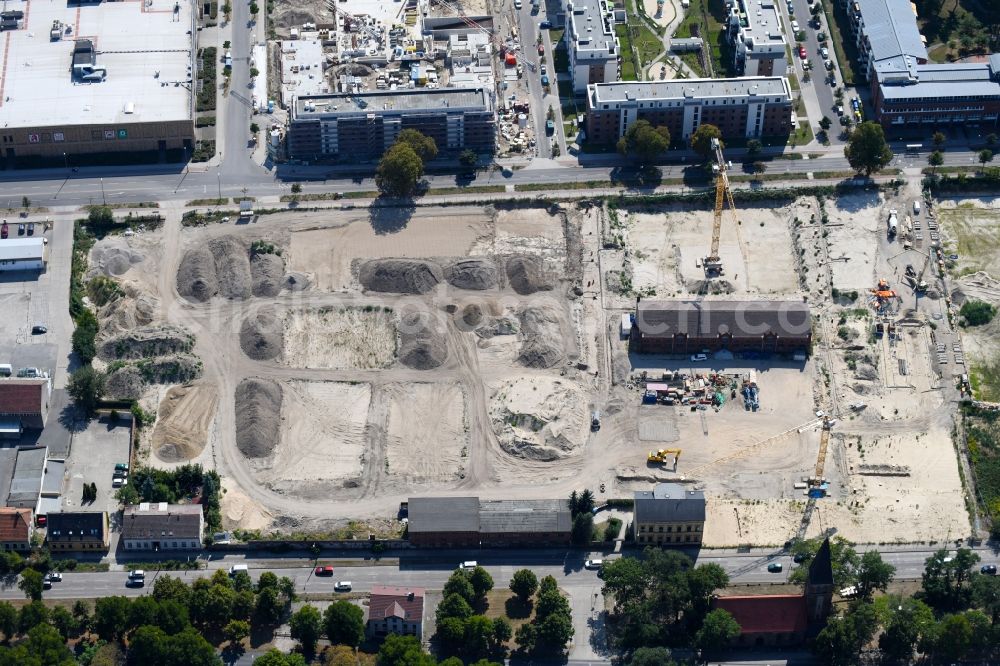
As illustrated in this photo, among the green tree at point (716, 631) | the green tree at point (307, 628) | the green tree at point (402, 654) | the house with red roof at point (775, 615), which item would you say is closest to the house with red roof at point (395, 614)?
the green tree at point (402, 654)

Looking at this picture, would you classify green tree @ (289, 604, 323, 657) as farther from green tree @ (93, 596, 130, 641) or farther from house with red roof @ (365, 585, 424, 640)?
green tree @ (93, 596, 130, 641)

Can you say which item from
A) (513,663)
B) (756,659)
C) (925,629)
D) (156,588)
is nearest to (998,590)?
(925,629)

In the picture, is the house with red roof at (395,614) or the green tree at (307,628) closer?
the green tree at (307,628)

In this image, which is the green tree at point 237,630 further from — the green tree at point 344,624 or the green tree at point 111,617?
the green tree at point 111,617

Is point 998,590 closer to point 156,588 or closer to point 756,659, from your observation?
point 756,659

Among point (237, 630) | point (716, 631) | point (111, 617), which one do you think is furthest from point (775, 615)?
point (111, 617)

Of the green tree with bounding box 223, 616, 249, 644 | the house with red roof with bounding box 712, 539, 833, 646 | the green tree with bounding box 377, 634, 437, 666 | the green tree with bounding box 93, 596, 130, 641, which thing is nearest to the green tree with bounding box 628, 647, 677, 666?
the house with red roof with bounding box 712, 539, 833, 646

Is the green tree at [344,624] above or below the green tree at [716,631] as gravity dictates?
above
